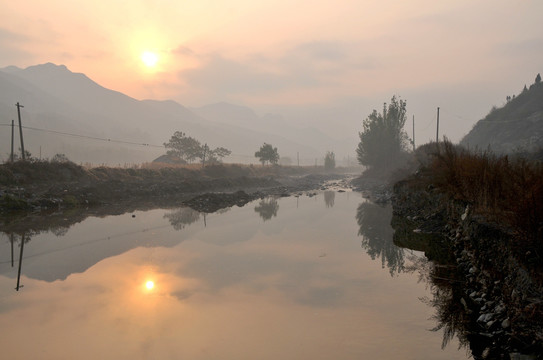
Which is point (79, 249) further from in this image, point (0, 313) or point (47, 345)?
point (47, 345)

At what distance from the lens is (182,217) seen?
66.6 ft

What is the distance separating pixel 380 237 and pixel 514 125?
5151 centimetres

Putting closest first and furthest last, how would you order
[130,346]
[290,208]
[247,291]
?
1. [130,346]
2. [247,291]
3. [290,208]

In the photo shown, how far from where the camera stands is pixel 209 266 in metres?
10.3

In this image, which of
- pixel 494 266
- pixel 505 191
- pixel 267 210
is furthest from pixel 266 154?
pixel 494 266

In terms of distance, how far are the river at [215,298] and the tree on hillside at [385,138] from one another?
45314 millimetres

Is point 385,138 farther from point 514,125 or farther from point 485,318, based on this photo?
point 485,318

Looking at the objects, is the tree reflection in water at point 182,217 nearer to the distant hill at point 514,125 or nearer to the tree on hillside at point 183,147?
the distant hill at point 514,125

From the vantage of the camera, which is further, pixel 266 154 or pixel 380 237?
pixel 266 154

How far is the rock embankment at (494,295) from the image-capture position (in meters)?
4.82

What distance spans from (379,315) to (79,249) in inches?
435

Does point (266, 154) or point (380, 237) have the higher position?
point (266, 154)

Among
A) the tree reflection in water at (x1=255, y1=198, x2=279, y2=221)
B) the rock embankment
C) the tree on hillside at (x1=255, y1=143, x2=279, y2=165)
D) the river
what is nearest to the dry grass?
the rock embankment

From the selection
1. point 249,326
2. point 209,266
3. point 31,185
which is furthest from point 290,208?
point 31,185
